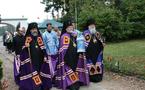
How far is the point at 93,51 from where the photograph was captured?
1262 centimetres

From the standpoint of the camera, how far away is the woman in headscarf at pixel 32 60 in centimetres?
1114

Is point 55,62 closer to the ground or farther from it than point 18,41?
closer to the ground

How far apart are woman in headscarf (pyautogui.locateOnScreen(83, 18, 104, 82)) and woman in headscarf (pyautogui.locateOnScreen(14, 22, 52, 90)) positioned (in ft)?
5.75

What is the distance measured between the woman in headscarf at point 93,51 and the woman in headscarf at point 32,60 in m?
1.75

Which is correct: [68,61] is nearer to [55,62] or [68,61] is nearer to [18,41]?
[55,62]

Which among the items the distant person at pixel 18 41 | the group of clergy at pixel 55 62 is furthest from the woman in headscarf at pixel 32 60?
the distant person at pixel 18 41

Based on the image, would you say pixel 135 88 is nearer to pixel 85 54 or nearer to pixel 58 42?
pixel 85 54

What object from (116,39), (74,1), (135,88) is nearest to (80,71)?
(135,88)

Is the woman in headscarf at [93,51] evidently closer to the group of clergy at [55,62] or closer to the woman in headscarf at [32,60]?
the group of clergy at [55,62]

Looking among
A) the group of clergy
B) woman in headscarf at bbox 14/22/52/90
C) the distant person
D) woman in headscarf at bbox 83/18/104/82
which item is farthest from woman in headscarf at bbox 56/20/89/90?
the distant person

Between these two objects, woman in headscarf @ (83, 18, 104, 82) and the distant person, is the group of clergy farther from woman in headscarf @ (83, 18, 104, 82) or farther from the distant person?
woman in headscarf @ (83, 18, 104, 82)

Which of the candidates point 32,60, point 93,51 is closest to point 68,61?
point 32,60

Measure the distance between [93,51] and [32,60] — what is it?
7.32 ft

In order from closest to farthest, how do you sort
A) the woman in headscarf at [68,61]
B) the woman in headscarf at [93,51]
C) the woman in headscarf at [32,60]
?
the woman in headscarf at [32,60], the woman in headscarf at [68,61], the woman in headscarf at [93,51]
